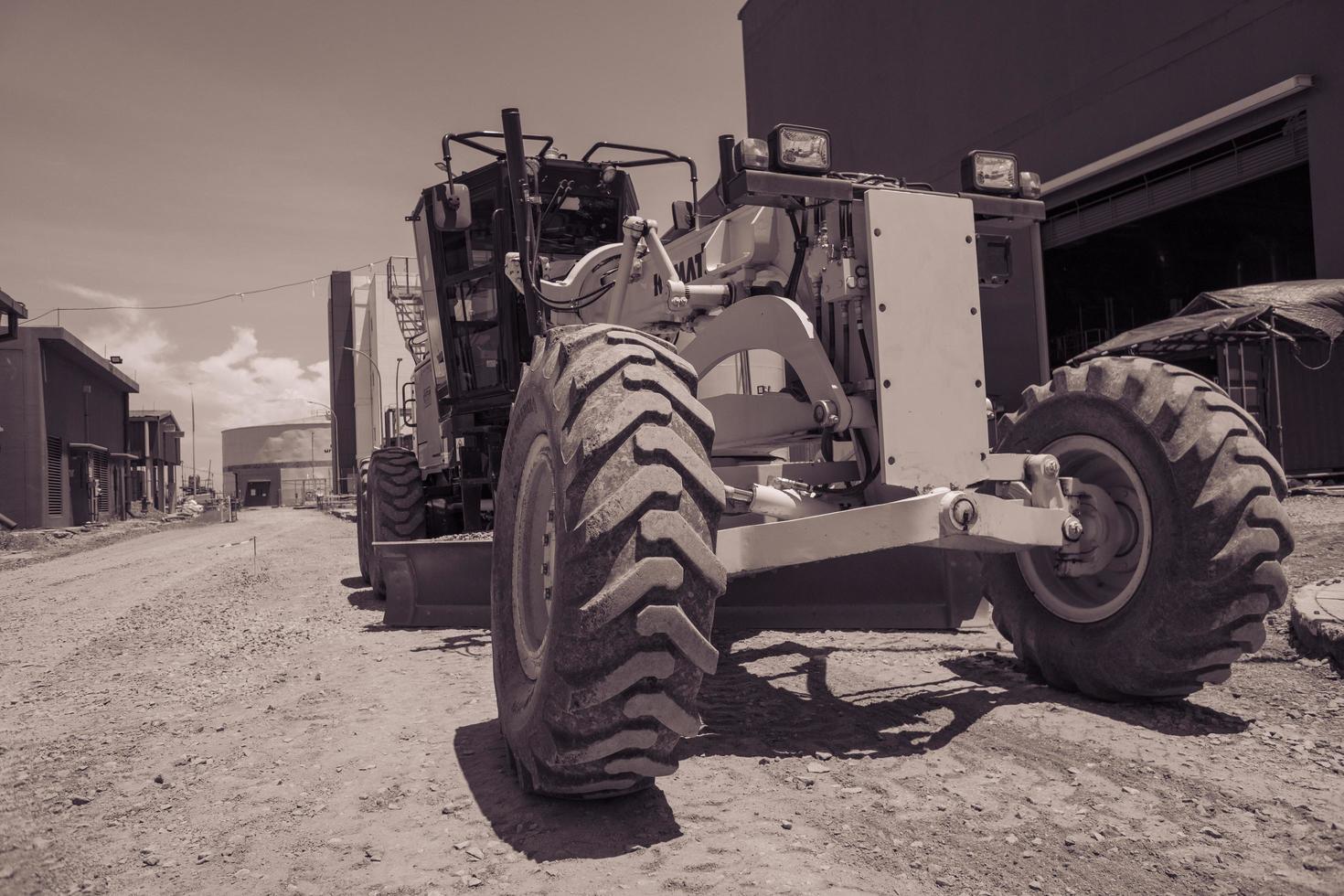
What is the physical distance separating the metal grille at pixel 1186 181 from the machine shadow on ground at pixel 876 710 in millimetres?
12291

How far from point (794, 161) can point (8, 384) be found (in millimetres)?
31994

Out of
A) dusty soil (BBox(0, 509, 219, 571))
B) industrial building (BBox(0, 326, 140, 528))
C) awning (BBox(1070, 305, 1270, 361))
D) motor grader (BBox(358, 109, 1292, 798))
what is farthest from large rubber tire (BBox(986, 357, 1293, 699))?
industrial building (BBox(0, 326, 140, 528))

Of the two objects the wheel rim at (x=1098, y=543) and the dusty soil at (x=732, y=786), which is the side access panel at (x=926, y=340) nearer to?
the wheel rim at (x=1098, y=543)

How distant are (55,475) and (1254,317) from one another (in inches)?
1279

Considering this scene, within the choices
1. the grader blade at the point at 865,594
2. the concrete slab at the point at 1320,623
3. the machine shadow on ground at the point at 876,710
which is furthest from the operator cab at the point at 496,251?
the concrete slab at the point at 1320,623

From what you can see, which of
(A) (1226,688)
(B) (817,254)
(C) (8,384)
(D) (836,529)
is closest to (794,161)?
(B) (817,254)

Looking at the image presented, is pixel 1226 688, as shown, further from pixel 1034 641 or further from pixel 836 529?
pixel 836 529

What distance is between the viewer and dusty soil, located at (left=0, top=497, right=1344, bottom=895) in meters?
2.58

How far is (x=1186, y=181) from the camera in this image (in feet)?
50.1

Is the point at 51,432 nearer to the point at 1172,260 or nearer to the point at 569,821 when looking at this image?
the point at 1172,260

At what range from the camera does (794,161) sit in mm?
3764

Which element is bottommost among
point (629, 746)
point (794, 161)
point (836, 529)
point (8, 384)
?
point (629, 746)

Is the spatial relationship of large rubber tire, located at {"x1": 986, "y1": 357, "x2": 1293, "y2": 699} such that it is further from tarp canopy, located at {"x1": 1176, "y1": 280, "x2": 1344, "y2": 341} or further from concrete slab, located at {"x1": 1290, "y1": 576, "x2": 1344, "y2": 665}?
tarp canopy, located at {"x1": 1176, "y1": 280, "x2": 1344, "y2": 341}

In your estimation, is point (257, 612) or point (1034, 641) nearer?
point (1034, 641)
